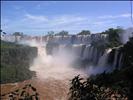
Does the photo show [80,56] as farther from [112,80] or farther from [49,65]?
[112,80]

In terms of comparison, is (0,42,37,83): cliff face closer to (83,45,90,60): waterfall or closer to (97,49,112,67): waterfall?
(83,45,90,60): waterfall

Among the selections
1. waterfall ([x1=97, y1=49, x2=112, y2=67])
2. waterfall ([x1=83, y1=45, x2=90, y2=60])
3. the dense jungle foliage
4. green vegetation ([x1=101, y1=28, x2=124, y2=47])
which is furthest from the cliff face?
the dense jungle foliage

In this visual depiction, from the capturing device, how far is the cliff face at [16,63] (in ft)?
112

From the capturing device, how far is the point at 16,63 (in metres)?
42.6

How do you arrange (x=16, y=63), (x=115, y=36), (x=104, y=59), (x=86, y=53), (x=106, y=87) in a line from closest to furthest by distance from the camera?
(x=106, y=87) → (x=104, y=59) → (x=115, y=36) → (x=86, y=53) → (x=16, y=63)

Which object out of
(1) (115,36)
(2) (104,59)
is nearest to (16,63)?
(1) (115,36)

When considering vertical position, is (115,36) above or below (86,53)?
Answer: above

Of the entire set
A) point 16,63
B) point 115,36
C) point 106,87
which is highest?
point 106,87

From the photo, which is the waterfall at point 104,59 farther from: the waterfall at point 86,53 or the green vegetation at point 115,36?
the waterfall at point 86,53

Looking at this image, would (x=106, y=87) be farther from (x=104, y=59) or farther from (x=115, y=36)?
(x=115, y=36)

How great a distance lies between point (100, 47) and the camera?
35375mm

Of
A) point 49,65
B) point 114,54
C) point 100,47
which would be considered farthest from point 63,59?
point 114,54

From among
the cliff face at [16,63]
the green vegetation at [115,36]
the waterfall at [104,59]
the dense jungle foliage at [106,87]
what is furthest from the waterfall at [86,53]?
the dense jungle foliage at [106,87]

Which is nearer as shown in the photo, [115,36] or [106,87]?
[106,87]
